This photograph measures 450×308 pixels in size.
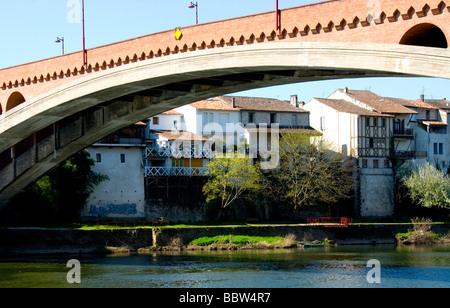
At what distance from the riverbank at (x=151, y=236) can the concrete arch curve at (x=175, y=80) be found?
8.26 feet

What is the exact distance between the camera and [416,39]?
21.0 m

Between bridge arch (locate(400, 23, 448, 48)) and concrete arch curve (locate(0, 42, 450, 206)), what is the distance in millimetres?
826

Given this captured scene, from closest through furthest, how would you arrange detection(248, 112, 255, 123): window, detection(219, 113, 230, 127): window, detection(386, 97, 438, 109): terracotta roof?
detection(219, 113, 230, 127): window → detection(248, 112, 255, 123): window → detection(386, 97, 438, 109): terracotta roof

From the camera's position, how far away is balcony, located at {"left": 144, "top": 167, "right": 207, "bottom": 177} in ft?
161

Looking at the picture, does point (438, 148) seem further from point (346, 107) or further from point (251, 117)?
point (251, 117)

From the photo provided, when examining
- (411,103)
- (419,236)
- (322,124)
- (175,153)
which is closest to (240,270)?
(175,153)

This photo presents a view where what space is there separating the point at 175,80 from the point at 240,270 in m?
9.11

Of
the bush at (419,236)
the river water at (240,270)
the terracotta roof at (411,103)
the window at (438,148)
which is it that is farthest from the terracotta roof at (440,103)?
the river water at (240,270)

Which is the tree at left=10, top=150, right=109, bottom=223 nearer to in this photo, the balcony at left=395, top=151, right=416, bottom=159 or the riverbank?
the riverbank

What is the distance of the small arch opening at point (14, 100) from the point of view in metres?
35.0

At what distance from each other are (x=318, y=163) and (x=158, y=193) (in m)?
10.6

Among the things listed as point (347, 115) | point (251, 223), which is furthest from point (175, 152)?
point (347, 115)

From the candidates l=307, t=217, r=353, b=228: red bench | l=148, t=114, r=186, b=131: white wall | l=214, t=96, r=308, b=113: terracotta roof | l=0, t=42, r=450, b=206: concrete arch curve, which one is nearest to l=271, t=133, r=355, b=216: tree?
l=307, t=217, r=353, b=228: red bench

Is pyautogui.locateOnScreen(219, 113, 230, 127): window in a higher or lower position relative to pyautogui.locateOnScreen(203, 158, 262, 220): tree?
higher
